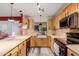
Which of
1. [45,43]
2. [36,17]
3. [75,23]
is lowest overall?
[45,43]

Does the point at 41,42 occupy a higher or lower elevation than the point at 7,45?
lower

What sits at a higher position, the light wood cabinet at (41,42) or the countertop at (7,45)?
the countertop at (7,45)

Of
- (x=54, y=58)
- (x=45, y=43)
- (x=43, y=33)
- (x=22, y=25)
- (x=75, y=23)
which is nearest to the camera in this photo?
(x=54, y=58)

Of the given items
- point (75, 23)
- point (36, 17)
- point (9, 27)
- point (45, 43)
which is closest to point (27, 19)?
point (36, 17)

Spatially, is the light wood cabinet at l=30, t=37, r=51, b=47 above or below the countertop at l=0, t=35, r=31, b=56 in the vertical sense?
below

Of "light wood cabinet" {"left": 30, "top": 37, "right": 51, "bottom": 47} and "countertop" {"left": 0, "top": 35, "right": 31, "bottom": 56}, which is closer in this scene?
"countertop" {"left": 0, "top": 35, "right": 31, "bottom": 56}

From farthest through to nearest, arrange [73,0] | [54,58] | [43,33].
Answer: [43,33], [73,0], [54,58]

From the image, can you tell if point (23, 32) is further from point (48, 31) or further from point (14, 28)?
point (48, 31)

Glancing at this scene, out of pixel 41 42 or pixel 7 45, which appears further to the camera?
pixel 41 42

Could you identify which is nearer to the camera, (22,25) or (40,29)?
(22,25)

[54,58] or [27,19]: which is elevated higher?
[27,19]

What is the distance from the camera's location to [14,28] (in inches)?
266

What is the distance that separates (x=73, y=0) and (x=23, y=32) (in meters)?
5.77

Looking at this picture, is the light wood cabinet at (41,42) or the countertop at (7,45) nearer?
the countertop at (7,45)
